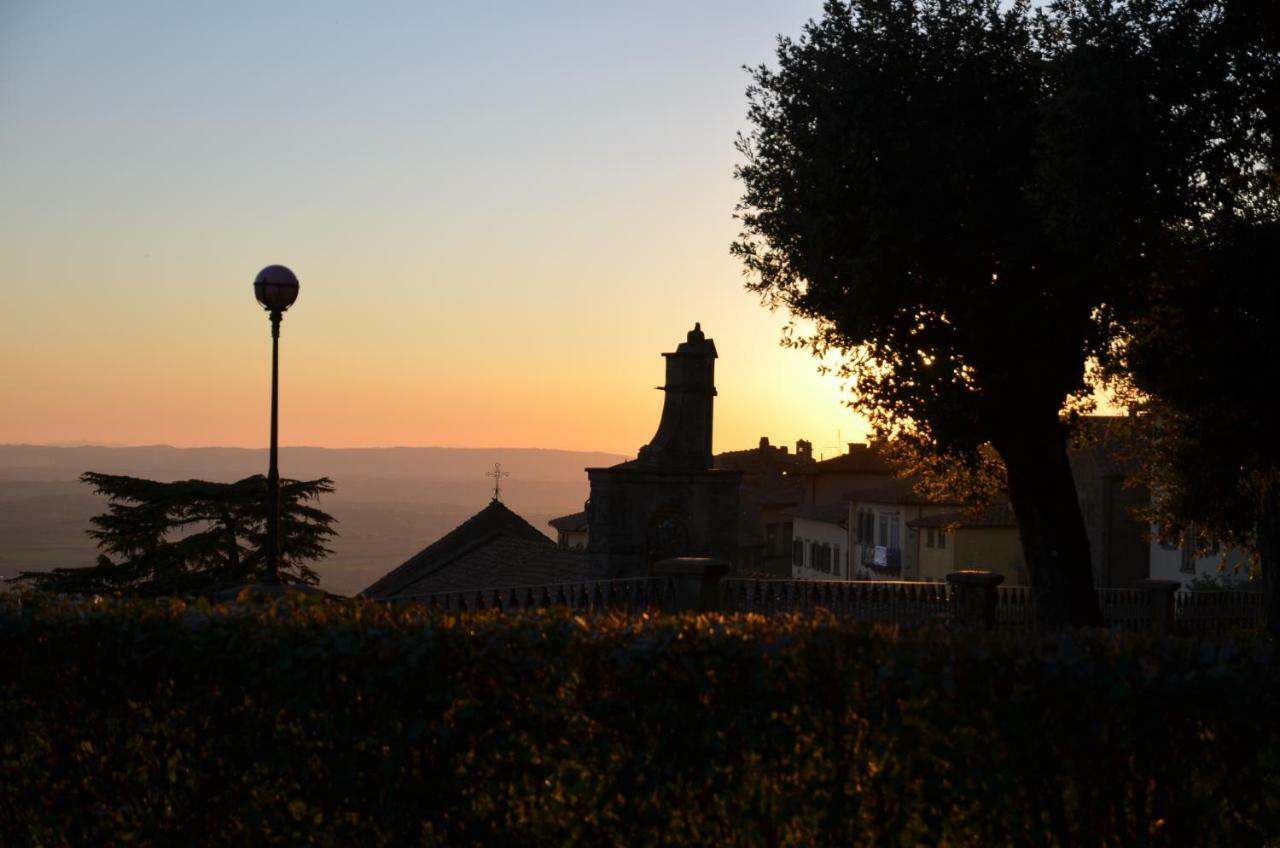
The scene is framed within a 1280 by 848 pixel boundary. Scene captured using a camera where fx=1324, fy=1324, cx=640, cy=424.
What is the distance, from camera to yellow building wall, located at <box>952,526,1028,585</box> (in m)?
62.8

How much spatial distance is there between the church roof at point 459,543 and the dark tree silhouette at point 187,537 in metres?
2.65

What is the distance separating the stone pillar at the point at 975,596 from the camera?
881 inches

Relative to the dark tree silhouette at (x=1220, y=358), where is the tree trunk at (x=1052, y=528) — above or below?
below

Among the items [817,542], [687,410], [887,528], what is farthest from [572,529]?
[687,410]

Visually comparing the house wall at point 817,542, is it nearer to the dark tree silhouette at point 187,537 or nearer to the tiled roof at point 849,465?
the tiled roof at point 849,465

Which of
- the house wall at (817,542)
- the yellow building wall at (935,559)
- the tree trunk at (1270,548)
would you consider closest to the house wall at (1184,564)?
the yellow building wall at (935,559)

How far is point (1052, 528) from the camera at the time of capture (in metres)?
21.2

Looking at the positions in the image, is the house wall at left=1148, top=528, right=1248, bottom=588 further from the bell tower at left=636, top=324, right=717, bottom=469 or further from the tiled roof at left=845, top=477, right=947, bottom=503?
the bell tower at left=636, top=324, right=717, bottom=469

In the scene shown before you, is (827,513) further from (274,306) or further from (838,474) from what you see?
(274,306)

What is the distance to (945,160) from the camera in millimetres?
19516

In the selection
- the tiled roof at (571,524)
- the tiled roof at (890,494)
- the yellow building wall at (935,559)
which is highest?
the tiled roof at (890,494)

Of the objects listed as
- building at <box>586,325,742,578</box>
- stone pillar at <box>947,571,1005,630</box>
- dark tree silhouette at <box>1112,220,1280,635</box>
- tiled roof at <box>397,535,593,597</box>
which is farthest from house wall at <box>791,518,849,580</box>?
dark tree silhouette at <box>1112,220,1280,635</box>

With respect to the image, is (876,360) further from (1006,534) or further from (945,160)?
(1006,534)

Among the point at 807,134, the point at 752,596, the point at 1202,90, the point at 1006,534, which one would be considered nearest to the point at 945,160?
the point at 807,134
